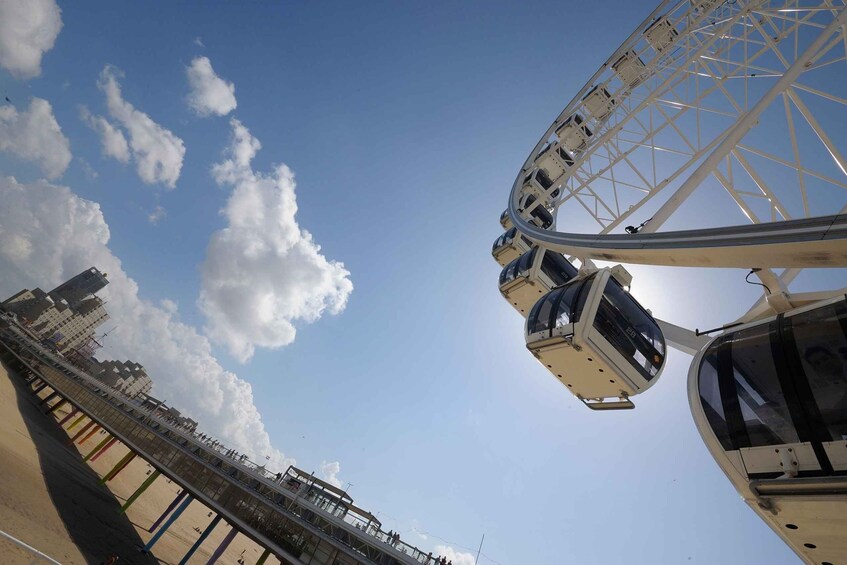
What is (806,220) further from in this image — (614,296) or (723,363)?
(614,296)

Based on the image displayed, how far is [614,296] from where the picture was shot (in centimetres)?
848

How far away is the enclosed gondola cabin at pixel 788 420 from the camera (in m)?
3.14

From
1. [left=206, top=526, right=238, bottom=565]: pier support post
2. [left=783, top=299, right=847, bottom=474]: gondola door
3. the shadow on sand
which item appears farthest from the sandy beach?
[left=783, top=299, right=847, bottom=474]: gondola door

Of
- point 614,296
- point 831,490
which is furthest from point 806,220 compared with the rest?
point 614,296

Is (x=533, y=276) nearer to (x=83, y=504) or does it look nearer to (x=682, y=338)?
(x=682, y=338)

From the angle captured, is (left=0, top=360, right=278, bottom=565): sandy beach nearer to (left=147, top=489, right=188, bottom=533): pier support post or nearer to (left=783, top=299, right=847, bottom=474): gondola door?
(left=147, top=489, right=188, bottom=533): pier support post

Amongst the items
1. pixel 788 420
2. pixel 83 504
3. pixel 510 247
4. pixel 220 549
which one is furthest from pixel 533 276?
pixel 83 504

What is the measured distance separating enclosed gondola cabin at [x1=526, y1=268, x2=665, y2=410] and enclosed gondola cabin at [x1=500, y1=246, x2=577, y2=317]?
144 inches

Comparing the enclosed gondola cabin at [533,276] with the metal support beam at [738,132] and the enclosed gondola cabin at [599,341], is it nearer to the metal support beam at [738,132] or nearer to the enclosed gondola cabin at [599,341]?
the enclosed gondola cabin at [599,341]

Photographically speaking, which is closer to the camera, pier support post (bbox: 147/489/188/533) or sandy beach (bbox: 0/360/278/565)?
sandy beach (bbox: 0/360/278/565)

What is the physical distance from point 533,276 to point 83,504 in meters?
32.8

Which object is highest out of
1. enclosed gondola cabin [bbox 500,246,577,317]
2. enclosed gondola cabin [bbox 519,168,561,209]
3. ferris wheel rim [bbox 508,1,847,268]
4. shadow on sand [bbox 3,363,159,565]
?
enclosed gondola cabin [bbox 519,168,561,209]

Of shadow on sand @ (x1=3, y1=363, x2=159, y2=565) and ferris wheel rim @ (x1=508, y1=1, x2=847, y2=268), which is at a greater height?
ferris wheel rim @ (x1=508, y1=1, x2=847, y2=268)

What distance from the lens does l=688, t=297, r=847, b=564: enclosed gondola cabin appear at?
10.3 feet
